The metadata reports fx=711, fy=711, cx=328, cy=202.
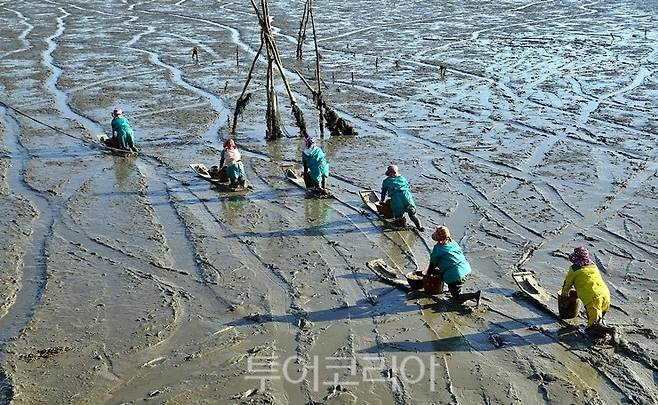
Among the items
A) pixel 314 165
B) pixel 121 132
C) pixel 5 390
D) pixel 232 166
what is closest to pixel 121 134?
pixel 121 132

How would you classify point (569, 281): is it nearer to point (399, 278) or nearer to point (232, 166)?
point (399, 278)

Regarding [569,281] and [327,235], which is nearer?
[569,281]

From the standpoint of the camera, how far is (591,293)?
8359 mm

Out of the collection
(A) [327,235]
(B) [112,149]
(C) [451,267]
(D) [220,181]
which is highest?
(C) [451,267]

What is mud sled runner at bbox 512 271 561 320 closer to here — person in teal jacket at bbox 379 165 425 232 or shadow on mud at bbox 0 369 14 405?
person in teal jacket at bbox 379 165 425 232

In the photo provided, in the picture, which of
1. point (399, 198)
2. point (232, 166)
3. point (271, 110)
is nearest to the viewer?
point (399, 198)

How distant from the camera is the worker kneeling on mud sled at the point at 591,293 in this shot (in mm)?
8367

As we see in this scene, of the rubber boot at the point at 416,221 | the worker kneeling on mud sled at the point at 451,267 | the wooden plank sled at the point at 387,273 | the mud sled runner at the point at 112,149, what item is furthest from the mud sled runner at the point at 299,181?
the worker kneeling on mud sled at the point at 451,267

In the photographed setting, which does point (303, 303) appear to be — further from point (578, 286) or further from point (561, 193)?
point (561, 193)

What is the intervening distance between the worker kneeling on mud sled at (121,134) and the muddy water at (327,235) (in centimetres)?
53

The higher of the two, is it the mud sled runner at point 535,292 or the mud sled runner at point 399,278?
the mud sled runner at point 535,292

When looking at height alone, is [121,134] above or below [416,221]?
below

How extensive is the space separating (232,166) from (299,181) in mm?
1486

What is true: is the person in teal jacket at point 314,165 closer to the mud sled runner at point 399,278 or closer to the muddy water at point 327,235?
the muddy water at point 327,235
